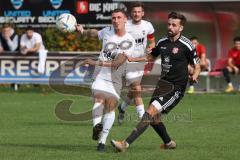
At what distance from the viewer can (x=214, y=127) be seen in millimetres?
15641

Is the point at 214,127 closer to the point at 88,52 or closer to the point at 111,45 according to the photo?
the point at 111,45

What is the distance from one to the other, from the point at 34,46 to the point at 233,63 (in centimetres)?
624

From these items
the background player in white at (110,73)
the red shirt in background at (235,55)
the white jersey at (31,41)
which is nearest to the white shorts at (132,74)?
the background player in white at (110,73)

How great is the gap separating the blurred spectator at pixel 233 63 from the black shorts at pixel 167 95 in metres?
13.0

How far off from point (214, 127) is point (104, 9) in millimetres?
12449

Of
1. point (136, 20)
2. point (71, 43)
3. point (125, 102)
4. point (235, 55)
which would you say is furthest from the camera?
point (71, 43)

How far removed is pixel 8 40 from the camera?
25.8 meters

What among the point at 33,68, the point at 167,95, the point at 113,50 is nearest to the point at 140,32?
the point at 113,50

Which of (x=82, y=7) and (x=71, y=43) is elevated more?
(x=82, y=7)

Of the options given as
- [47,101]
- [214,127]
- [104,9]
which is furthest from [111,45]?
[104,9]

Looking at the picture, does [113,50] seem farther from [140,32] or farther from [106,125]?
[140,32]

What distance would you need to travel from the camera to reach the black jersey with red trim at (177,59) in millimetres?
11945

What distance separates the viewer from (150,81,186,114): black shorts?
1189cm

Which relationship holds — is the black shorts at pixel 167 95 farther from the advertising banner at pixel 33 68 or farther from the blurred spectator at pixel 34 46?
the blurred spectator at pixel 34 46
